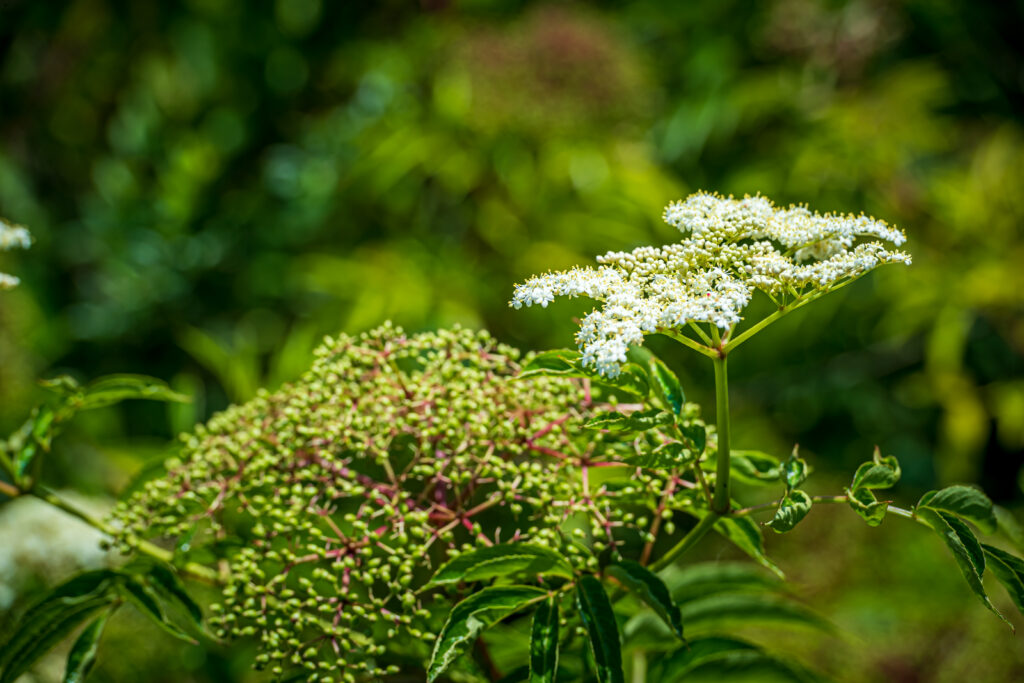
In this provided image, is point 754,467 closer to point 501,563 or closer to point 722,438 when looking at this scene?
point 722,438

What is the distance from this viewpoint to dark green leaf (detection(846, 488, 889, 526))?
1.96 ft

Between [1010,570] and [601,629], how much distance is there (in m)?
0.29

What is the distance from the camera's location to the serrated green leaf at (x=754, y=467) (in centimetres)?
72

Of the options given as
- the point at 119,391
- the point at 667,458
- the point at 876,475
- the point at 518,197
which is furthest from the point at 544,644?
the point at 518,197

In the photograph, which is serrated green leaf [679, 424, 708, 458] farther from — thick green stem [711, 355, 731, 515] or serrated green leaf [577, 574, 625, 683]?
serrated green leaf [577, 574, 625, 683]

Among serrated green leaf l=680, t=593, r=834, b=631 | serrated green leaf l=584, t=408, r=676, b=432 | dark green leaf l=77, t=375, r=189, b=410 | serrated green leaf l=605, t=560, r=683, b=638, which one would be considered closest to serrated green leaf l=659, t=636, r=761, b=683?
serrated green leaf l=680, t=593, r=834, b=631

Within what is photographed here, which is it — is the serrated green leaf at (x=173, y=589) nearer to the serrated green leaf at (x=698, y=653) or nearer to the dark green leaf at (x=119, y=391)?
the dark green leaf at (x=119, y=391)

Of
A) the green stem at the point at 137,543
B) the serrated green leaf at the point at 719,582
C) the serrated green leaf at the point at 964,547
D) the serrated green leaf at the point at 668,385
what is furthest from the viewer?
the serrated green leaf at the point at 719,582

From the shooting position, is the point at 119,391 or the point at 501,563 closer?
the point at 501,563

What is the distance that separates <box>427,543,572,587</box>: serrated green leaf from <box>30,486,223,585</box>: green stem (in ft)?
0.90

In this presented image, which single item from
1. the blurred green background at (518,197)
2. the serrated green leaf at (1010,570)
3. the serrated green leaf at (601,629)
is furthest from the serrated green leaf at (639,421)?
the blurred green background at (518,197)

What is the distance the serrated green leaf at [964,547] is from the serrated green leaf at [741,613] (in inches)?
12.4

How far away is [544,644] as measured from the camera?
2.07 ft

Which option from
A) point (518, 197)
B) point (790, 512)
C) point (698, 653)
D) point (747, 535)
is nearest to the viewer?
point (790, 512)
